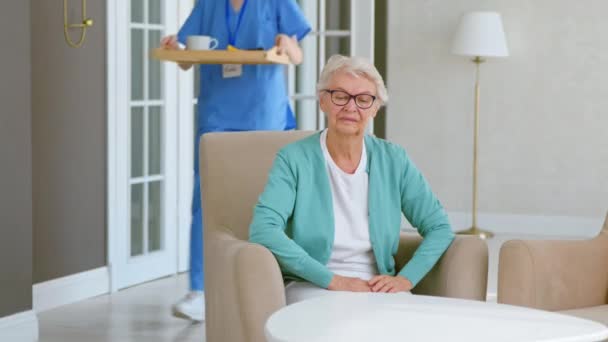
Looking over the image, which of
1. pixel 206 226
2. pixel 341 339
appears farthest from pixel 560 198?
pixel 341 339

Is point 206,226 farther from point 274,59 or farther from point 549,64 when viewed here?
point 549,64

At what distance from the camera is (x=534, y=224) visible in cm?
760

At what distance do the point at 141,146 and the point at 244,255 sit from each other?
10.0ft

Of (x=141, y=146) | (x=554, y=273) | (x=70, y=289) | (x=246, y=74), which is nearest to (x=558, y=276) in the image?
(x=554, y=273)

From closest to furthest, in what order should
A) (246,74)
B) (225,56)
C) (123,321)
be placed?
(225,56) < (246,74) < (123,321)

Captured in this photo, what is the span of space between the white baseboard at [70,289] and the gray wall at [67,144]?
34 mm

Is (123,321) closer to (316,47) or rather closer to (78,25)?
(78,25)

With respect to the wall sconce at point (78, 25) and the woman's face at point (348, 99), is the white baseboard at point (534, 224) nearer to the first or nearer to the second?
the wall sconce at point (78, 25)

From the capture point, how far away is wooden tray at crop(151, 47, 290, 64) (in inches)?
164

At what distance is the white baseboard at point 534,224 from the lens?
748 centimetres

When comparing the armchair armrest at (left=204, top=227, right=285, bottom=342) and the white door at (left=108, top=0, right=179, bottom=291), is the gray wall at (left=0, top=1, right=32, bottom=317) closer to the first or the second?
the white door at (left=108, top=0, right=179, bottom=291)

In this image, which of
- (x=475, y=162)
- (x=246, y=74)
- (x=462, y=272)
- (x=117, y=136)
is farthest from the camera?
(x=475, y=162)

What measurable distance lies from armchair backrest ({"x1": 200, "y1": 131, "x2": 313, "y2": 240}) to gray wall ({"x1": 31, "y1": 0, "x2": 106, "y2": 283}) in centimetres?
181

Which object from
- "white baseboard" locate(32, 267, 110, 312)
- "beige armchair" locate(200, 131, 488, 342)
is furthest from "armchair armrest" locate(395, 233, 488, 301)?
"white baseboard" locate(32, 267, 110, 312)
